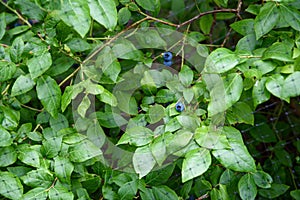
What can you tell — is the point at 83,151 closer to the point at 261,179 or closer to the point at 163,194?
the point at 163,194

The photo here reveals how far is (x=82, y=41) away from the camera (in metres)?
1.40

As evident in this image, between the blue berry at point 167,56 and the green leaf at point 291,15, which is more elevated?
the green leaf at point 291,15

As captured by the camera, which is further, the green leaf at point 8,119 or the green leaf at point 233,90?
the green leaf at point 8,119

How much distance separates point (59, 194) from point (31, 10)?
476 millimetres

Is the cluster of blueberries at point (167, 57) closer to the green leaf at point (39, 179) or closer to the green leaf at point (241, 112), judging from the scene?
the green leaf at point (241, 112)

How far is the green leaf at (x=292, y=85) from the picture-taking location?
1.17m

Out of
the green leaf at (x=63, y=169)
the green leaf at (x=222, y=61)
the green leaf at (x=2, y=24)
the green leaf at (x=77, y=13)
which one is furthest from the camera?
the green leaf at (x=2, y=24)

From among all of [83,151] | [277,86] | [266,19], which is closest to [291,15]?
[266,19]

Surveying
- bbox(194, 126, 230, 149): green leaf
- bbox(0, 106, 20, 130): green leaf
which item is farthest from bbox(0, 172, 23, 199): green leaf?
bbox(194, 126, 230, 149): green leaf

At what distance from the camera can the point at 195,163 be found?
1191 millimetres

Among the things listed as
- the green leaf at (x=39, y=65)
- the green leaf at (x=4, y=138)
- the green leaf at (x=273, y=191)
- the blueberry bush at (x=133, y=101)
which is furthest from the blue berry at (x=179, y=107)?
the green leaf at (x=273, y=191)

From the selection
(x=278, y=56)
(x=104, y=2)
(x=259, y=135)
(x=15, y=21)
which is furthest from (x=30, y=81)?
(x=259, y=135)

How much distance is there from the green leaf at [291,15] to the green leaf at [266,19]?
0.02 m

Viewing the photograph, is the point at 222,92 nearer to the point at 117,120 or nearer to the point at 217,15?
the point at 117,120
